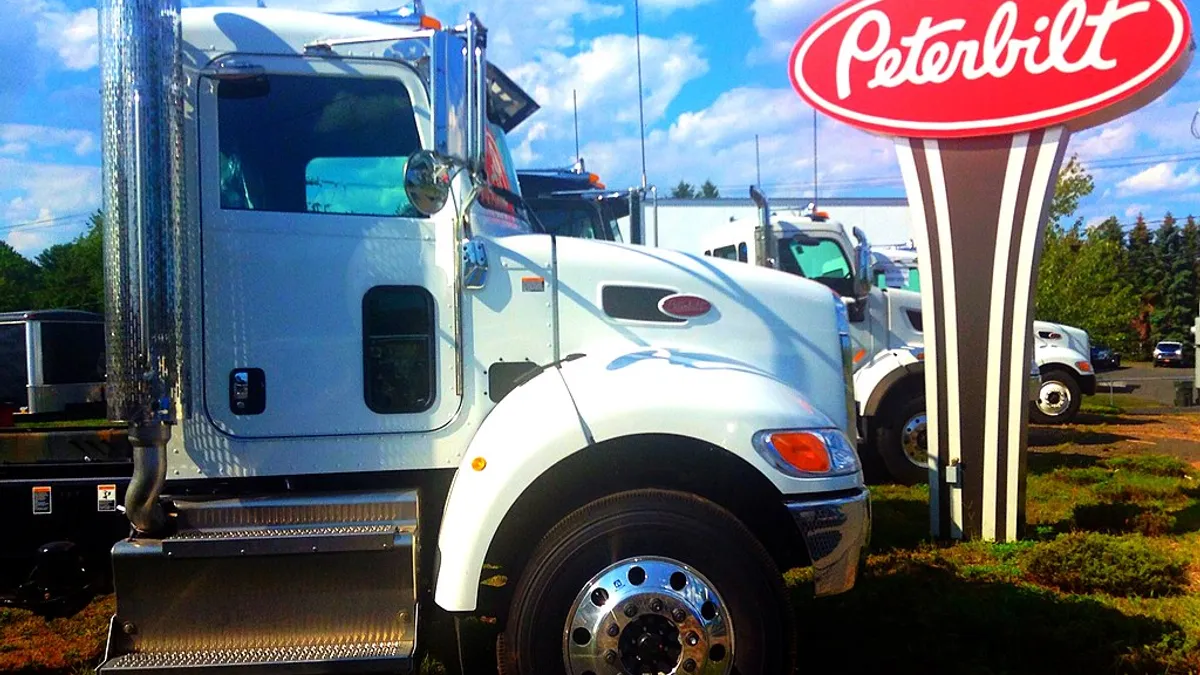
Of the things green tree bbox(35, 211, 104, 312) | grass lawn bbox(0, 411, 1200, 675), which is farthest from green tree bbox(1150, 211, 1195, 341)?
green tree bbox(35, 211, 104, 312)

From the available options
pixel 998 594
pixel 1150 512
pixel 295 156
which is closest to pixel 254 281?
pixel 295 156

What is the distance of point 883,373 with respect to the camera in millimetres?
8867

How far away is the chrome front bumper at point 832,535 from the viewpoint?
134 inches

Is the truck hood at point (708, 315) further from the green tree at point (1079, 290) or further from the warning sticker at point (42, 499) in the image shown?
the green tree at point (1079, 290)

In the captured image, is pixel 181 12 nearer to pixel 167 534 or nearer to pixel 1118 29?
pixel 167 534

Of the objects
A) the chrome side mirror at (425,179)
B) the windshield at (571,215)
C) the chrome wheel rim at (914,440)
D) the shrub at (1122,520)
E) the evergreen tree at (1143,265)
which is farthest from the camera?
the evergreen tree at (1143,265)

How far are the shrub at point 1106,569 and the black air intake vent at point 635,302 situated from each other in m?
3.19

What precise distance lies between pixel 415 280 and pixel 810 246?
7.16 metres

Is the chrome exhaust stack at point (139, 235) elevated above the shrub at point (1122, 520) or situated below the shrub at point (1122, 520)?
above

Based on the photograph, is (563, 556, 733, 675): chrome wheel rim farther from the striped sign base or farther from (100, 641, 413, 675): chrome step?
the striped sign base

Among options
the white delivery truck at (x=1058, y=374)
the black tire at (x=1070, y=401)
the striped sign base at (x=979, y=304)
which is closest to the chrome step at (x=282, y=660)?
the striped sign base at (x=979, y=304)

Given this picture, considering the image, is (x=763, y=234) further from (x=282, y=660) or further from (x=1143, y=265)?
(x=1143, y=265)

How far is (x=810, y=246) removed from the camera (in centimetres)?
1007

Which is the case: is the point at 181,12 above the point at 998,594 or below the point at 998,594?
above
